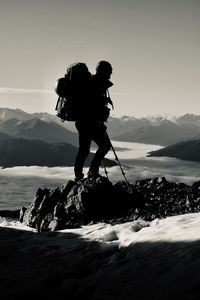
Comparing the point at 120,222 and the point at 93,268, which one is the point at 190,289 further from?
the point at 120,222

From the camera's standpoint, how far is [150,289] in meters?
5.42

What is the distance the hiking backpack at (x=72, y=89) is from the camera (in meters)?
11.7

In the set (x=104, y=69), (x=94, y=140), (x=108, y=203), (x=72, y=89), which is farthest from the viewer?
(x=94, y=140)

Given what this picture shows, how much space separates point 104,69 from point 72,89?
1.12m

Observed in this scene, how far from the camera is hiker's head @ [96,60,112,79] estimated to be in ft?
39.1

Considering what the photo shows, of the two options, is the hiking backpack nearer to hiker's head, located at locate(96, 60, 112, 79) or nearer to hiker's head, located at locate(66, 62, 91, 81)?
hiker's head, located at locate(66, 62, 91, 81)

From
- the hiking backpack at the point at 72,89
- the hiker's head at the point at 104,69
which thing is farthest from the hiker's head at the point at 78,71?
the hiker's head at the point at 104,69

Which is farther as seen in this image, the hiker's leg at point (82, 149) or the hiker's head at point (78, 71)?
the hiker's leg at point (82, 149)

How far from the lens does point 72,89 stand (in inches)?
461

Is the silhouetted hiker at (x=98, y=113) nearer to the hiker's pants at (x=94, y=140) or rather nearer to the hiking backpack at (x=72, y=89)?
the hiker's pants at (x=94, y=140)

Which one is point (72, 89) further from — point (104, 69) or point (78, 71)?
point (104, 69)

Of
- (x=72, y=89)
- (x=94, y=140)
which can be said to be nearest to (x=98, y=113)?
(x=94, y=140)

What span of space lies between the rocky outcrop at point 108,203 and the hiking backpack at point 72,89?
6.81ft

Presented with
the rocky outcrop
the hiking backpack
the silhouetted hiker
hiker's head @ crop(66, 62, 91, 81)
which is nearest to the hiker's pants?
the silhouetted hiker
